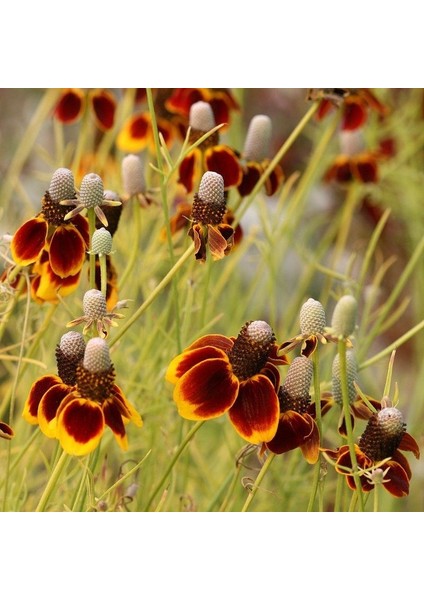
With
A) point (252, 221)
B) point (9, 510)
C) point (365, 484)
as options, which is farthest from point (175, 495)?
point (252, 221)

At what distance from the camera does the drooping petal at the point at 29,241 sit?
659mm

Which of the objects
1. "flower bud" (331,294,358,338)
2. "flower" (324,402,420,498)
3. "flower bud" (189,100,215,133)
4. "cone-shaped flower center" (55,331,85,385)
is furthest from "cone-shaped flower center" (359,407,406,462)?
"flower bud" (189,100,215,133)

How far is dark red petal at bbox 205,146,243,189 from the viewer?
30.2 inches

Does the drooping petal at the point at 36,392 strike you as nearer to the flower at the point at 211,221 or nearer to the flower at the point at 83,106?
the flower at the point at 211,221

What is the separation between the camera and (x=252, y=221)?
1.34m

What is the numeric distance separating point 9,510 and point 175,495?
0.60 feet

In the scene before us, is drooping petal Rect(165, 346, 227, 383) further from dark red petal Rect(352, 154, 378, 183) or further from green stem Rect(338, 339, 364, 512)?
dark red petal Rect(352, 154, 378, 183)

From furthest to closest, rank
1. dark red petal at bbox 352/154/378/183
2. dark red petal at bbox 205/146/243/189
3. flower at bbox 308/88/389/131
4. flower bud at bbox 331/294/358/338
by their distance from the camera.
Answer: dark red petal at bbox 352/154/378/183 → flower at bbox 308/88/389/131 → dark red petal at bbox 205/146/243/189 → flower bud at bbox 331/294/358/338

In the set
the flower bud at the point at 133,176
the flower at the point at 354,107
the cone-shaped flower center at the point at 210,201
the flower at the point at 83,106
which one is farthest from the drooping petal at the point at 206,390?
the flower at the point at 83,106

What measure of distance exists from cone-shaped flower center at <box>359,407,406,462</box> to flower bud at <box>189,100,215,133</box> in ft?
1.05

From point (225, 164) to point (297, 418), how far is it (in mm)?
263

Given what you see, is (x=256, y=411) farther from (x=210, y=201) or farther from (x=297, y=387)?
(x=210, y=201)

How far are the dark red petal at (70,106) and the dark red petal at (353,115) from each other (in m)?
0.31

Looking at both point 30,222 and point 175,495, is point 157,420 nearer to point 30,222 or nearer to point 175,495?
point 175,495
